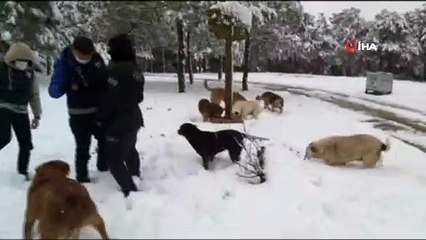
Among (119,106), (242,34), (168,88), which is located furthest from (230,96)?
(168,88)

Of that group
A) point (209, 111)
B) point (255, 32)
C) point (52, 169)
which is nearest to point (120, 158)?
point (52, 169)

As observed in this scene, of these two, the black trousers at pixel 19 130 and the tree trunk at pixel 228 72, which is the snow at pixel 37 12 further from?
the tree trunk at pixel 228 72

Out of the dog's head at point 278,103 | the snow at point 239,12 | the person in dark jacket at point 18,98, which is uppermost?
the snow at point 239,12

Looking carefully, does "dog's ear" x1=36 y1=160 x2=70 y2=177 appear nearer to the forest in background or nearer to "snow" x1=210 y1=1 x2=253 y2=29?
the forest in background

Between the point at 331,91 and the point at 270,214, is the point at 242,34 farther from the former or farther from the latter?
the point at 331,91

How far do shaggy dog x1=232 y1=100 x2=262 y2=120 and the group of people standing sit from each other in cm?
632

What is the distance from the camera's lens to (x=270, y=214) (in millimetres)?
4637

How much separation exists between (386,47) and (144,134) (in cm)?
841

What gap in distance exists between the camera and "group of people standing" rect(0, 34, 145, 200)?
17.0ft

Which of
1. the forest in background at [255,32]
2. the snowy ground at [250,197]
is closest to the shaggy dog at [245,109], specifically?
the forest in background at [255,32]

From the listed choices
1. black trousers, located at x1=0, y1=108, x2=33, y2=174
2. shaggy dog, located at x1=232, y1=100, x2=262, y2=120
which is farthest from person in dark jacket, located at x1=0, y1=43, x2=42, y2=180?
shaggy dog, located at x1=232, y1=100, x2=262, y2=120

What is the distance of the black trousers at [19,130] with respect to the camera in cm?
607

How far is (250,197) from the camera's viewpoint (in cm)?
506

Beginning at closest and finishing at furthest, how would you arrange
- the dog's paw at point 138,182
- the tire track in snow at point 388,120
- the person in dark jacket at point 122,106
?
the person in dark jacket at point 122,106 → the dog's paw at point 138,182 → the tire track in snow at point 388,120
